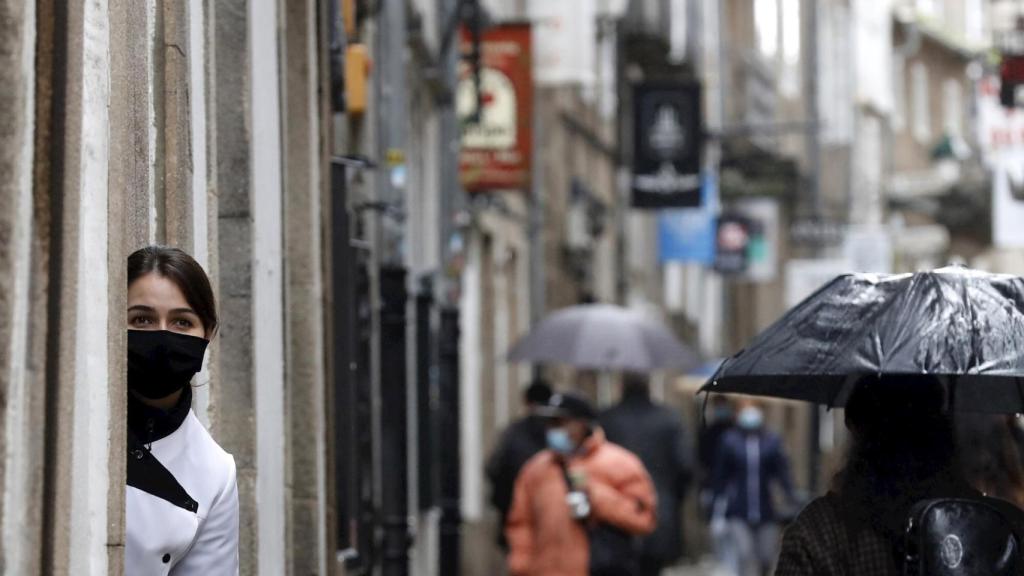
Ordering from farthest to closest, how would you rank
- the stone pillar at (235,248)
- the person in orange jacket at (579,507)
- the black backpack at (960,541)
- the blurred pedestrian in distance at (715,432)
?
the blurred pedestrian in distance at (715,432), the person in orange jacket at (579,507), the stone pillar at (235,248), the black backpack at (960,541)

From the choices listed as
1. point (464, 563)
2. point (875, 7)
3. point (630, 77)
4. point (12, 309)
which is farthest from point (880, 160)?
point (12, 309)

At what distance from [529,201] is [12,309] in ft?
65.6

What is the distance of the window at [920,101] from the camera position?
200 ft

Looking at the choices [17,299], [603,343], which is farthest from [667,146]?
[17,299]

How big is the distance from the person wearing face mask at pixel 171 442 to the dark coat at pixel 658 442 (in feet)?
31.8

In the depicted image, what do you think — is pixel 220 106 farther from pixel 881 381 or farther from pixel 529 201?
pixel 529 201

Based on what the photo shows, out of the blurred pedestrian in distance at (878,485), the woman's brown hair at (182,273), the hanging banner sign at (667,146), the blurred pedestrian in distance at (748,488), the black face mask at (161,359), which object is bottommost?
the blurred pedestrian in distance at (748,488)

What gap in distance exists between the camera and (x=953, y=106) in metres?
63.8

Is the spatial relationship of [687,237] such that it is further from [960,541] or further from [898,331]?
[960,541]

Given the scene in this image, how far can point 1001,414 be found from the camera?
7.69 meters

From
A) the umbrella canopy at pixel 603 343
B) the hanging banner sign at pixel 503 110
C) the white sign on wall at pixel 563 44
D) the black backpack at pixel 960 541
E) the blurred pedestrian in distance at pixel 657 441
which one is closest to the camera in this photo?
Answer: the black backpack at pixel 960 541

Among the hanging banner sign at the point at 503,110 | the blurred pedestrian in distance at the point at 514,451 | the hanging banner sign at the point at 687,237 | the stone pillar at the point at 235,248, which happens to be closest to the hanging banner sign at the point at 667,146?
the hanging banner sign at the point at 687,237

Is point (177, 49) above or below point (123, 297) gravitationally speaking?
above

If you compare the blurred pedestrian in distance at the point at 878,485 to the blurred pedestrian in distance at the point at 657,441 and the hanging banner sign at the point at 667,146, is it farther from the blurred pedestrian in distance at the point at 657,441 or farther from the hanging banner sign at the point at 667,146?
the hanging banner sign at the point at 667,146
